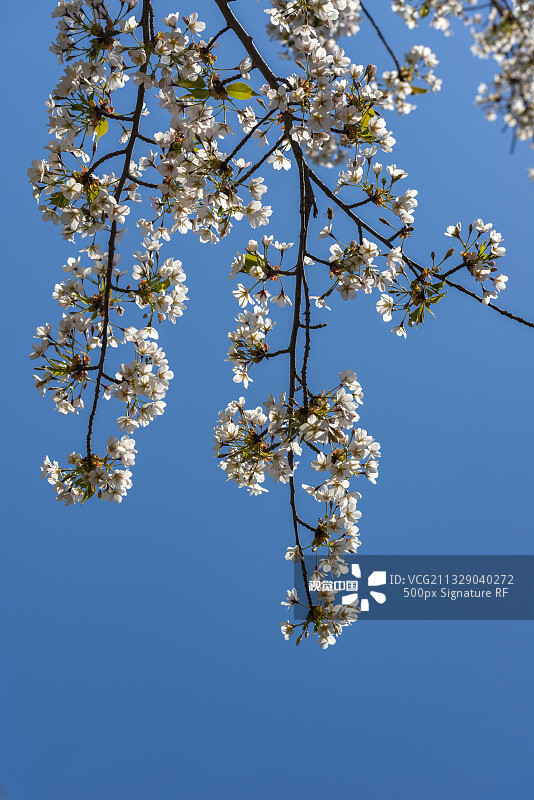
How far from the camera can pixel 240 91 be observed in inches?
87.0

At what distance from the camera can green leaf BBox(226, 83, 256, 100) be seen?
7.19ft

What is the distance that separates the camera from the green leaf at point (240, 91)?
219 centimetres

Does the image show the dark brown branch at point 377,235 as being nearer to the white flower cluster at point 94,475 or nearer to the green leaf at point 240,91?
the green leaf at point 240,91

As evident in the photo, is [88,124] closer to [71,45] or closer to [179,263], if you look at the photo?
[71,45]

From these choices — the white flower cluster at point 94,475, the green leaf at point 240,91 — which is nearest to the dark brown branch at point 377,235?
the green leaf at point 240,91

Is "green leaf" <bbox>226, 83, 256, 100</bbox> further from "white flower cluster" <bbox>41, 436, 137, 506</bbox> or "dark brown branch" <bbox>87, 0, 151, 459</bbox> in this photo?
"white flower cluster" <bbox>41, 436, 137, 506</bbox>

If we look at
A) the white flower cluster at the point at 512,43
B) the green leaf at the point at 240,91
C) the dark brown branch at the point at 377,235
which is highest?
the white flower cluster at the point at 512,43

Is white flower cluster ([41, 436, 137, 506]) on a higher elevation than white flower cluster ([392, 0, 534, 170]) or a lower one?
lower

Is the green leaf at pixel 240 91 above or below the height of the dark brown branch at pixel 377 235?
above

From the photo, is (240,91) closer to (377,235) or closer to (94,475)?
(377,235)

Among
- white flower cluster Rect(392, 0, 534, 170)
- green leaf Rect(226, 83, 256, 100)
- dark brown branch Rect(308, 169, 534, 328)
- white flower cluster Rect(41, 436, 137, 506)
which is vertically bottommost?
white flower cluster Rect(41, 436, 137, 506)

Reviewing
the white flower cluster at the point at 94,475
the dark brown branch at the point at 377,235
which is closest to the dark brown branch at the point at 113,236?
the white flower cluster at the point at 94,475

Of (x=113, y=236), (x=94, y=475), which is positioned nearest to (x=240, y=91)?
(x=113, y=236)

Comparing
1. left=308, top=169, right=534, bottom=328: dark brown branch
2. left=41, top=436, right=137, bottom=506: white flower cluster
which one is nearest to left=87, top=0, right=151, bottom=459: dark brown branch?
left=41, top=436, right=137, bottom=506: white flower cluster
